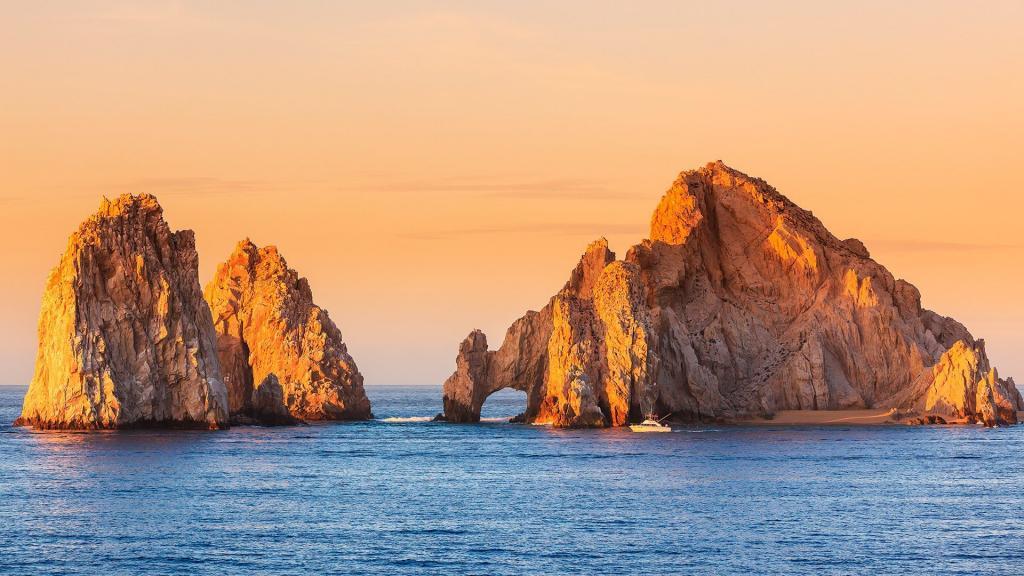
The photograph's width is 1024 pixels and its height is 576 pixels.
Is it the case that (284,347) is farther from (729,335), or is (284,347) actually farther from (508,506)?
(508,506)

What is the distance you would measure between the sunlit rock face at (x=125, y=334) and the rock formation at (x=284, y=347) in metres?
25.3

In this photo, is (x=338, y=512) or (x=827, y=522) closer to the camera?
(x=827, y=522)

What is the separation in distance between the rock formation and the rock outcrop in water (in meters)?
12.7

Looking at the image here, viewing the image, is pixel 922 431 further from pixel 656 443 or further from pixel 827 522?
pixel 827 522

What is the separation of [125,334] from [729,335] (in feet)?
215

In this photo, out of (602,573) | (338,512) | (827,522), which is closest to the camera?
(602,573)

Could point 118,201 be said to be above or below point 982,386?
above

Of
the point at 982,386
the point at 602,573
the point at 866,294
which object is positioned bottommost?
the point at 602,573

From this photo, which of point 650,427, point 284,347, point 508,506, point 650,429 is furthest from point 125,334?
point 508,506

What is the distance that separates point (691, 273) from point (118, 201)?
63.2m

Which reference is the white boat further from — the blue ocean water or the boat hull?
the blue ocean water

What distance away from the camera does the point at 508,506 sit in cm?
8031

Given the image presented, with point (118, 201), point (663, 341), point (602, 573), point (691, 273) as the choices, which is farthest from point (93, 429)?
point (602, 573)

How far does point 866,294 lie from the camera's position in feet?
543
